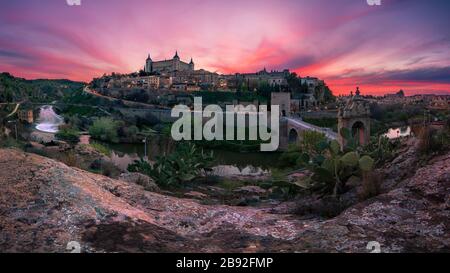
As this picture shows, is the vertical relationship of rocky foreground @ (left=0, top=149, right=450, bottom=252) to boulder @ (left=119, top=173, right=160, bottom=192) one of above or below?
above

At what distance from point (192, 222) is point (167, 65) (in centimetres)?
11714

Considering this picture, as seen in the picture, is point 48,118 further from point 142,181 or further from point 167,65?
point 142,181

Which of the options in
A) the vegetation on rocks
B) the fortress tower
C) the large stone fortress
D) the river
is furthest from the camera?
the large stone fortress

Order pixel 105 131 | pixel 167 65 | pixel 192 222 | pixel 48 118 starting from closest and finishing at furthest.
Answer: pixel 192 222 < pixel 105 131 < pixel 48 118 < pixel 167 65

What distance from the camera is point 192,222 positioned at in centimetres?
565

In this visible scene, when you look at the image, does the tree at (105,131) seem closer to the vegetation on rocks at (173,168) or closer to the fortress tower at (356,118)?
the fortress tower at (356,118)

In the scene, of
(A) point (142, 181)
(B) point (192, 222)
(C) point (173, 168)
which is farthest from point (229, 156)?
(B) point (192, 222)

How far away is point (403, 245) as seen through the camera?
4062 mm

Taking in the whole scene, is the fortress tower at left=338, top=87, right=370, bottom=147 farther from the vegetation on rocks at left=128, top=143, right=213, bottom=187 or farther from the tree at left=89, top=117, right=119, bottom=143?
the tree at left=89, top=117, right=119, bottom=143

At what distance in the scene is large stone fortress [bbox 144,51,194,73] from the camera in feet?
383

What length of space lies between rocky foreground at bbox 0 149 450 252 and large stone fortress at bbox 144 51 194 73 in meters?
111

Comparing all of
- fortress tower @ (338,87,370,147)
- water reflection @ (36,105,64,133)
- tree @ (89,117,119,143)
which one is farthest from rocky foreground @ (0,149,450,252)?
water reflection @ (36,105,64,133)

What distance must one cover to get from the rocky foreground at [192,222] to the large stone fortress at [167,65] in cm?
11112
